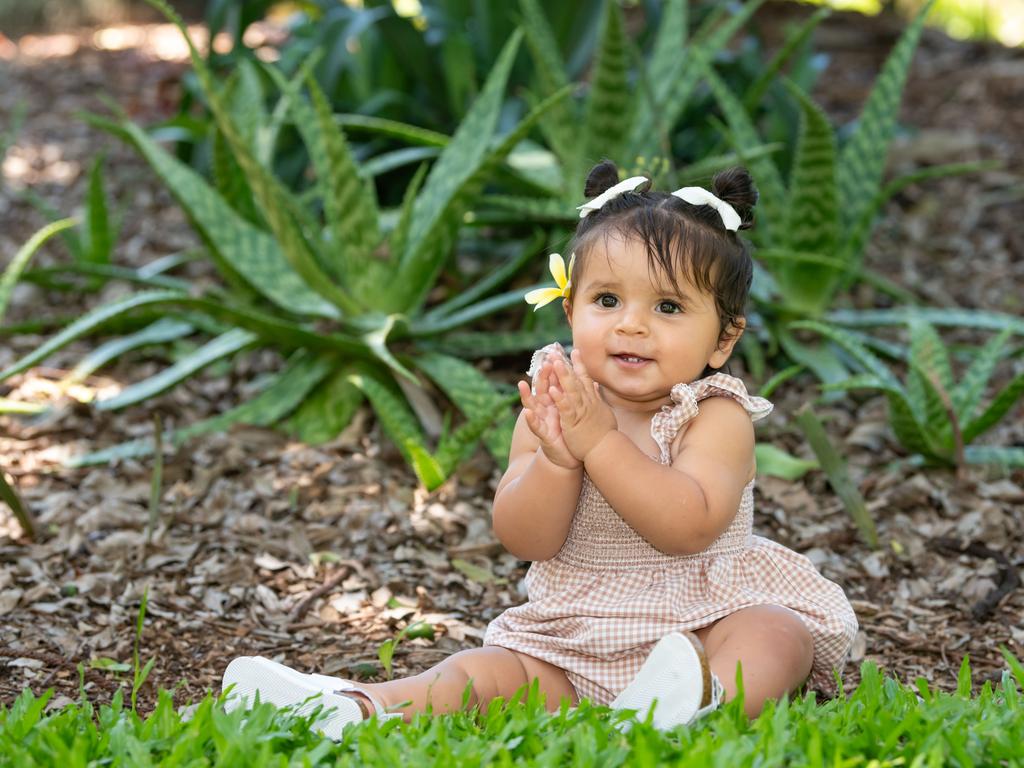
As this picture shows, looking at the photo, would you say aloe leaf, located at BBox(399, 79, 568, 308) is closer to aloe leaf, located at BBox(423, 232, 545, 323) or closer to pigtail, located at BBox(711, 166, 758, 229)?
aloe leaf, located at BBox(423, 232, 545, 323)

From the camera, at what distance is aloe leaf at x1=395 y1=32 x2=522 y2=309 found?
3.65m

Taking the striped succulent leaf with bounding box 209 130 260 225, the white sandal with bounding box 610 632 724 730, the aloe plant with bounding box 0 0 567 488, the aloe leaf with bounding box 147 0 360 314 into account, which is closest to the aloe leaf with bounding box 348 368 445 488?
the aloe plant with bounding box 0 0 567 488

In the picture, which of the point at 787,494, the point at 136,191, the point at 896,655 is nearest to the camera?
the point at 896,655

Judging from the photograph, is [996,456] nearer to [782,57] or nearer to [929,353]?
[929,353]

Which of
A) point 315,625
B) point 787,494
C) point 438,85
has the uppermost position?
point 438,85

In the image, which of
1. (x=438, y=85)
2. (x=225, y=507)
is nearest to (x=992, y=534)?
(x=225, y=507)

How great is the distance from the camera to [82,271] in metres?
4.29

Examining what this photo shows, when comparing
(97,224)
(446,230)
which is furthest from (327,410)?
(97,224)

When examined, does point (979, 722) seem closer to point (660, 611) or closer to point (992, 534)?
point (660, 611)

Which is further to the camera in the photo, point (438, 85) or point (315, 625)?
point (438, 85)

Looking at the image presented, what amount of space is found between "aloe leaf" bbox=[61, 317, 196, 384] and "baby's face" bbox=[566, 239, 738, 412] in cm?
213

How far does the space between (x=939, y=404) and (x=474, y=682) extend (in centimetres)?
165

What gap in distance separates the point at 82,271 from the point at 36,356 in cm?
117

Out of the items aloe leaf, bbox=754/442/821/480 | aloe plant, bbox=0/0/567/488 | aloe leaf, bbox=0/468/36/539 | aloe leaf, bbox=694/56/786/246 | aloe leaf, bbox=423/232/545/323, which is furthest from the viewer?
Result: aloe leaf, bbox=694/56/786/246
